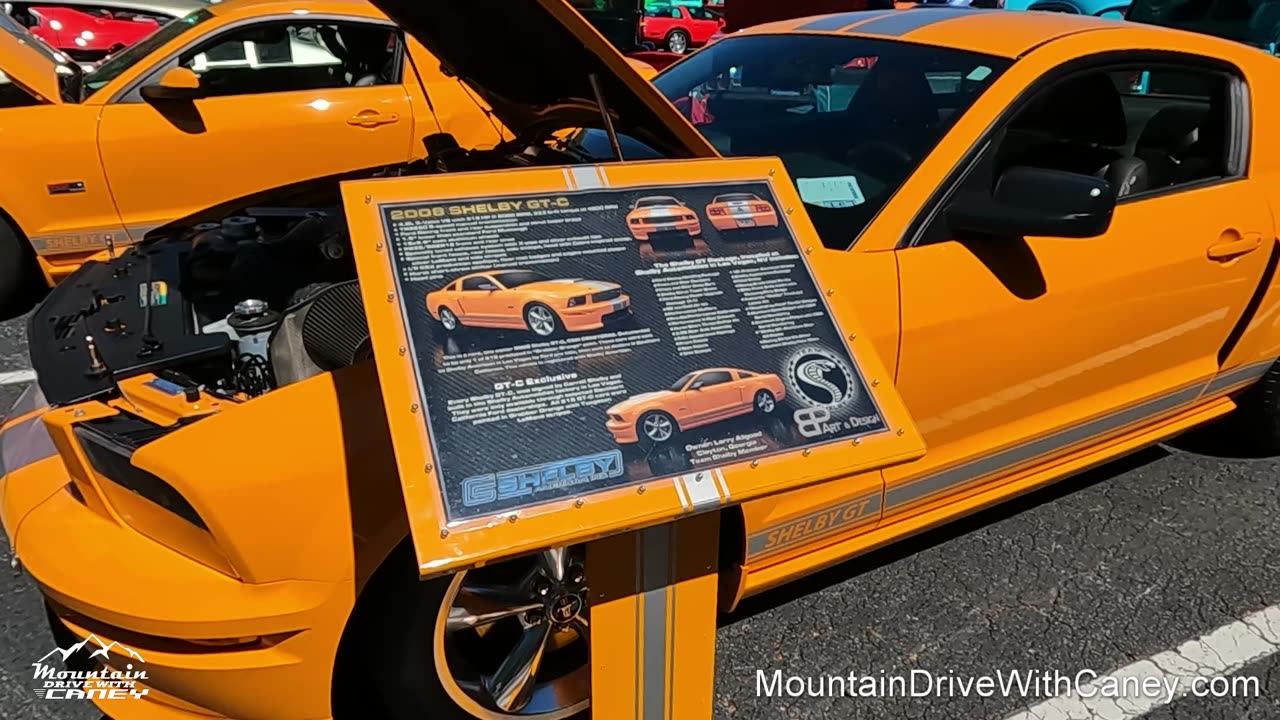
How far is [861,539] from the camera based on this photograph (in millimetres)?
2281

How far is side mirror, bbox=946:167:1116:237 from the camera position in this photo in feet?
6.86

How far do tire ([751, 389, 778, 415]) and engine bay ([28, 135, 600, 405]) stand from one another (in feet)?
2.56

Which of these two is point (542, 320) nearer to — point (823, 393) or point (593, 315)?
point (593, 315)

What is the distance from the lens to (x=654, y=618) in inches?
64.0

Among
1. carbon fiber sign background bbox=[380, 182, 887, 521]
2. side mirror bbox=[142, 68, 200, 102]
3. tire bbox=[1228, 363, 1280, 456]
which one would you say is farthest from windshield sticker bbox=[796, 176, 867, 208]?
side mirror bbox=[142, 68, 200, 102]

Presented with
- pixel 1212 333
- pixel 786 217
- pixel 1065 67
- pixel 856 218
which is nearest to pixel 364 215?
pixel 786 217

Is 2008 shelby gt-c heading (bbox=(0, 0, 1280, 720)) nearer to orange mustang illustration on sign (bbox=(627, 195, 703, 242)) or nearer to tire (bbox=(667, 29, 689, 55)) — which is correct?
orange mustang illustration on sign (bbox=(627, 195, 703, 242))

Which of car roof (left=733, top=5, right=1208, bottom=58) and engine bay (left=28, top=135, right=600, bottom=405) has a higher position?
car roof (left=733, top=5, right=1208, bottom=58)

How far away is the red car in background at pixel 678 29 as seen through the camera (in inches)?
762

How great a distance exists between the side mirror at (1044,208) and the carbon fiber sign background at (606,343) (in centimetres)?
73

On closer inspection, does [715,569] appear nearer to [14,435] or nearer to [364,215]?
[364,215]

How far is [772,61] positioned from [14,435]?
2275mm

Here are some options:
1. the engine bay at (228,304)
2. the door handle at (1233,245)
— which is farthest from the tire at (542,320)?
the door handle at (1233,245)

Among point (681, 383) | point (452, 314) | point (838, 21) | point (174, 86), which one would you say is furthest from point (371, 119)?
point (681, 383)
